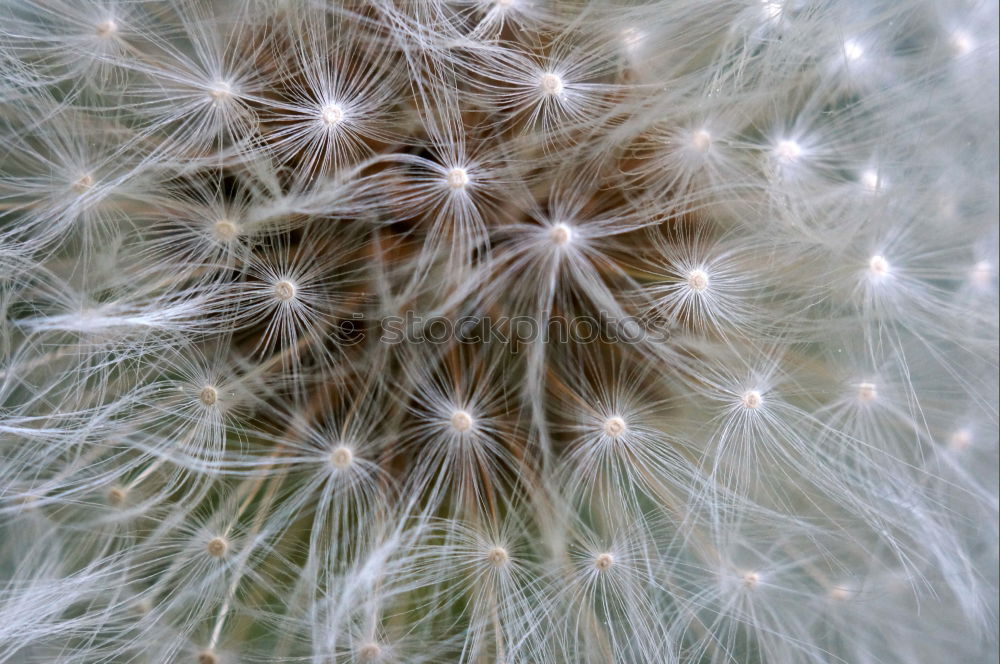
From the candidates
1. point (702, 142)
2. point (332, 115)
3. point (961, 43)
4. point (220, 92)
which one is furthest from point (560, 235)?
point (961, 43)

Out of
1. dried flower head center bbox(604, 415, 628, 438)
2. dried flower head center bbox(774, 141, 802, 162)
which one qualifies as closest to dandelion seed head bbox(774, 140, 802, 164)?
dried flower head center bbox(774, 141, 802, 162)

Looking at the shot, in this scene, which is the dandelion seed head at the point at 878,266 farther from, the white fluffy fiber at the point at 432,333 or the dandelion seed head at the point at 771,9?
the dandelion seed head at the point at 771,9

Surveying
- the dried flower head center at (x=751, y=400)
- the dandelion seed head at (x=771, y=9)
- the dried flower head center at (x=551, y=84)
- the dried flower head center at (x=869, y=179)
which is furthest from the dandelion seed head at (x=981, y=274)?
the dried flower head center at (x=551, y=84)

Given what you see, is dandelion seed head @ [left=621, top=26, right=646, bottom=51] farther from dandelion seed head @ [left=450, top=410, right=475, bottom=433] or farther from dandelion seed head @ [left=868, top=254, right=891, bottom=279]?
dandelion seed head @ [left=450, top=410, right=475, bottom=433]

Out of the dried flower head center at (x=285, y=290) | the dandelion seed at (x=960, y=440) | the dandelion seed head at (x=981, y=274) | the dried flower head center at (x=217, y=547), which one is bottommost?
the dried flower head center at (x=217, y=547)

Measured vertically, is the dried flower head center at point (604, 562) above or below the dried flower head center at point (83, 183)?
below

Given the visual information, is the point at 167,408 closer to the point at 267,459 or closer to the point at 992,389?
the point at 267,459

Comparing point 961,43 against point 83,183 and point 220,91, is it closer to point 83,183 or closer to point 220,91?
point 220,91
